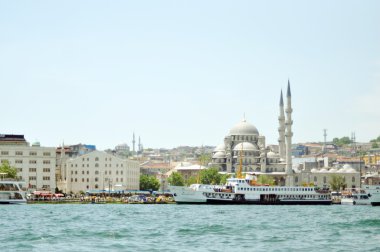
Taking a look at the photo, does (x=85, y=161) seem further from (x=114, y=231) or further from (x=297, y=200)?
(x=114, y=231)

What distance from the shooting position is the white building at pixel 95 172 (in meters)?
150

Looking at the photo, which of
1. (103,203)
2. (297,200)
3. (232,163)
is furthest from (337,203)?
(232,163)

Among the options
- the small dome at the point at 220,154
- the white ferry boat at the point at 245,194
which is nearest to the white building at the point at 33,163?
the white ferry boat at the point at 245,194

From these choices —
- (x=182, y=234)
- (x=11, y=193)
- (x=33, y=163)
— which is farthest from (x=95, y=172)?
(x=182, y=234)

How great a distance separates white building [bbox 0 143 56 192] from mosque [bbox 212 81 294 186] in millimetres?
44287

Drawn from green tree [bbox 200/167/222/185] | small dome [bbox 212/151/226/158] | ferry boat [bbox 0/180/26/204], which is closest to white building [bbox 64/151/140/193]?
green tree [bbox 200/167/222/185]

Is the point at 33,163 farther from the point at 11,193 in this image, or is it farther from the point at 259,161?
the point at 259,161

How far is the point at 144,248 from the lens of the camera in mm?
44812

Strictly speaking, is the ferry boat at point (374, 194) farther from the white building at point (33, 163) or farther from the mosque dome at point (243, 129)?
the mosque dome at point (243, 129)

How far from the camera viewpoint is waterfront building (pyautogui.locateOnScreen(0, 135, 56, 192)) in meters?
136

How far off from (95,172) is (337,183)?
4897cm

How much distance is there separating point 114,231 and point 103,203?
56.5 metres

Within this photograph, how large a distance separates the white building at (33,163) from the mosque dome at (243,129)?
5852 cm

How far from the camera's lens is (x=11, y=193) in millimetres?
100375
